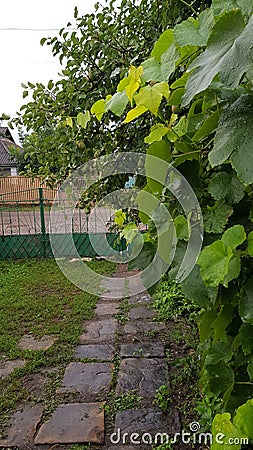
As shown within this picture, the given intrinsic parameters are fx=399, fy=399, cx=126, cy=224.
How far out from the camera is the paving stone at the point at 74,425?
1.84 meters

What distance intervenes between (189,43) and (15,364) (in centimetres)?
266

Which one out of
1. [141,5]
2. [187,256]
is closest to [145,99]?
[187,256]

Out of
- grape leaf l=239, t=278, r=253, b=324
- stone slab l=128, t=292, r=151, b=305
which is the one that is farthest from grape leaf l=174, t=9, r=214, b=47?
stone slab l=128, t=292, r=151, b=305

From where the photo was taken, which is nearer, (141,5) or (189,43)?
(189,43)

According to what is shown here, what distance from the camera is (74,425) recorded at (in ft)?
6.36

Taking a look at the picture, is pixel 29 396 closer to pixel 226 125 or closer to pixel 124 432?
pixel 124 432

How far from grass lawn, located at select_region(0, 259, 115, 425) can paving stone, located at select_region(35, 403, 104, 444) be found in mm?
124

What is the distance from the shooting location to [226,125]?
39 centimetres

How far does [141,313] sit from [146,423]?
1645 mm

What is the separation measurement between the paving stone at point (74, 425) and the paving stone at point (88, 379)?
13 cm

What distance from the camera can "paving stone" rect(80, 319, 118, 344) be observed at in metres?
3.00

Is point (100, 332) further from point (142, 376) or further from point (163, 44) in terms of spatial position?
point (163, 44)

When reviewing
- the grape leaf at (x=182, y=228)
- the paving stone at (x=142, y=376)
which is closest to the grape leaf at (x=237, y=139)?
the grape leaf at (x=182, y=228)

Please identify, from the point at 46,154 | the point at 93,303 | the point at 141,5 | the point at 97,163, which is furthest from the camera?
the point at 93,303
